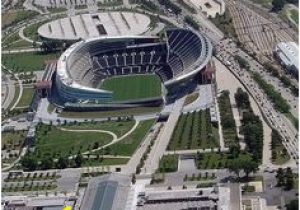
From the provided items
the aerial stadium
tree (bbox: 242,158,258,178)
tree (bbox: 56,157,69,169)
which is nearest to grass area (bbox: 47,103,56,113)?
the aerial stadium

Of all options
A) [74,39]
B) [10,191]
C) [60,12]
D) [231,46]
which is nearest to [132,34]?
[74,39]

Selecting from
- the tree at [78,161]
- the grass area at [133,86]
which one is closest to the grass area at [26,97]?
the grass area at [133,86]

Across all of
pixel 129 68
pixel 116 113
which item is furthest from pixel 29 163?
pixel 129 68

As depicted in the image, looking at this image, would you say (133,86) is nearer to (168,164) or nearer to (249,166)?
(168,164)

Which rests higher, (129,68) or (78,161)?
(78,161)

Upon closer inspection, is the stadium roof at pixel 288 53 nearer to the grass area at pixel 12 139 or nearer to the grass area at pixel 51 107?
the grass area at pixel 51 107

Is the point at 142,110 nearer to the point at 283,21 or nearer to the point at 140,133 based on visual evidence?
the point at 140,133

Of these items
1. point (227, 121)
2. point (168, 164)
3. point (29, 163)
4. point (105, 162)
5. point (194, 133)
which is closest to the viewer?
point (168, 164)

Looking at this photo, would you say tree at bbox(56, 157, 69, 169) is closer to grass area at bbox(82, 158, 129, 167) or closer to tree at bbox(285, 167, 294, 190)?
grass area at bbox(82, 158, 129, 167)
